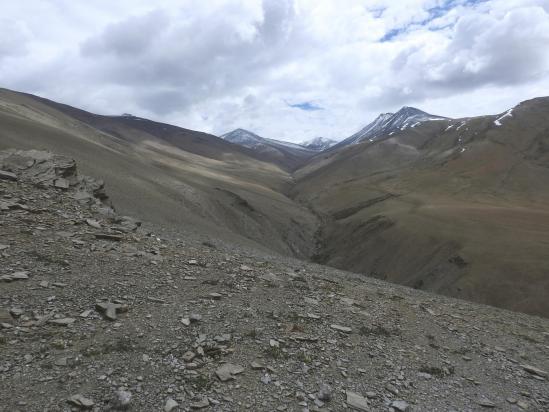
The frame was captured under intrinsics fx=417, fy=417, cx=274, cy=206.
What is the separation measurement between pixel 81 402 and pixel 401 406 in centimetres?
709

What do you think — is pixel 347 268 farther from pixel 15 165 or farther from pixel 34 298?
pixel 34 298

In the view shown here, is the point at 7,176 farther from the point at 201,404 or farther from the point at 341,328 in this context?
the point at 341,328

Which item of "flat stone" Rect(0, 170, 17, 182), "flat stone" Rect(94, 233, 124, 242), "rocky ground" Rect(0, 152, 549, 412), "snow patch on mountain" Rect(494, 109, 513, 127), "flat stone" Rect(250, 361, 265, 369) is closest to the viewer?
"rocky ground" Rect(0, 152, 549, 412)

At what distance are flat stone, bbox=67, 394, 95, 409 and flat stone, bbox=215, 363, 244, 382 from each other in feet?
9.15

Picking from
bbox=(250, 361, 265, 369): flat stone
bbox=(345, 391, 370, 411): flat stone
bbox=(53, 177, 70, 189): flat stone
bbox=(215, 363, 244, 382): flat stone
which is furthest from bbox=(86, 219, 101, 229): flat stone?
bbox=(345, 391, 370, 411): flat stone

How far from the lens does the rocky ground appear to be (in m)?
9.10

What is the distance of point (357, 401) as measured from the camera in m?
9.86

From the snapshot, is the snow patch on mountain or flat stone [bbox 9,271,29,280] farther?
the snow patch on mountain

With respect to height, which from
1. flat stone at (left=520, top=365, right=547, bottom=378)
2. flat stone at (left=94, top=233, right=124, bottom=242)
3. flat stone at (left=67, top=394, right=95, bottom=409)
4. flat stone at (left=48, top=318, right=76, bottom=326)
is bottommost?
flat stone at (left=67, top=394, right=95, bottom=409)

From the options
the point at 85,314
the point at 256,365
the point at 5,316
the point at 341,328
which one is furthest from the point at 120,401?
the point at 341,328

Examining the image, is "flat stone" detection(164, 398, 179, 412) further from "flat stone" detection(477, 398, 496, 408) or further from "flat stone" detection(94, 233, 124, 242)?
"flat stone" detection(94, 233, 124, 242)

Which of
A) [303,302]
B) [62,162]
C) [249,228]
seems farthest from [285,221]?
[303,302]

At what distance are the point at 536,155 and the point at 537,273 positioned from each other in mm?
107997

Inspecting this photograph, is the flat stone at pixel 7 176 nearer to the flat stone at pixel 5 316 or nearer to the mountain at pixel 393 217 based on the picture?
the flat stone at pixel 5 316
